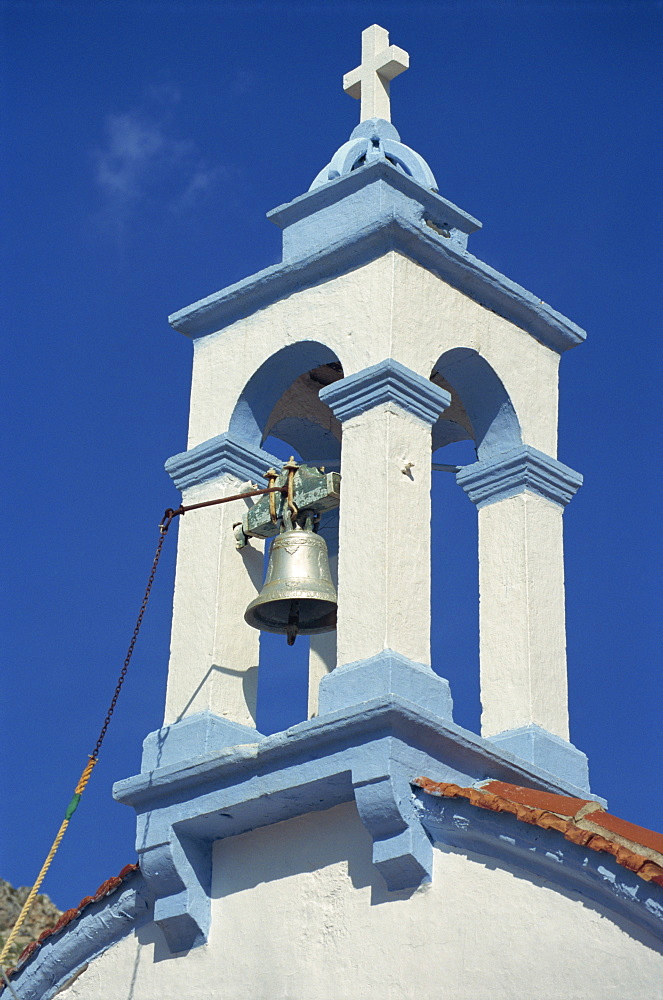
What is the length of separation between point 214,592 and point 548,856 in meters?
2.60

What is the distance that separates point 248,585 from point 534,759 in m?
1.78

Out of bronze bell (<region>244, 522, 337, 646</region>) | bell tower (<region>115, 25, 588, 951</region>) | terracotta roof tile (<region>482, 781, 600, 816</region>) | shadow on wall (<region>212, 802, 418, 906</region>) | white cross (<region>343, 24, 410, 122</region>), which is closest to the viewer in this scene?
terracotta roof tile (<region>482, 781, 600, 816</region>)

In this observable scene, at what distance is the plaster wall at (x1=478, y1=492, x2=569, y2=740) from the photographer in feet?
29.0

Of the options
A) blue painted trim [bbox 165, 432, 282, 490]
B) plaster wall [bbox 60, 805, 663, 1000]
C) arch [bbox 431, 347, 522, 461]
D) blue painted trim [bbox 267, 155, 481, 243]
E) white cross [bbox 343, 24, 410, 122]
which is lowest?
plaster wall [bbox 60, 805, 663, 1000]

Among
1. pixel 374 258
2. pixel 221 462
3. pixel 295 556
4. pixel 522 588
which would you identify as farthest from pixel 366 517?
pixel 374 258

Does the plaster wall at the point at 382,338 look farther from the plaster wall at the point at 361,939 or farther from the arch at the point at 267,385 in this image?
the plaster wall at the point at 361,939

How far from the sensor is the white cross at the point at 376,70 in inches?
407

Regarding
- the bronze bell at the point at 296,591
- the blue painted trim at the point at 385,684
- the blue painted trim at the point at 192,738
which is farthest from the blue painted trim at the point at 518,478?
the blue painted trim at the point at 192,738

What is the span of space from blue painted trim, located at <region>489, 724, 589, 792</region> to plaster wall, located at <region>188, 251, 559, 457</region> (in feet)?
5.43

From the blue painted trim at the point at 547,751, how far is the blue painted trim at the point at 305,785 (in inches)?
6.6

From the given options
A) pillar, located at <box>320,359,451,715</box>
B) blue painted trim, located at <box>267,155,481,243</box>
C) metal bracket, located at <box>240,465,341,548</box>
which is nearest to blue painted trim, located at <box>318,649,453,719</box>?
pillar, located at <box>320,359,451,715</box>

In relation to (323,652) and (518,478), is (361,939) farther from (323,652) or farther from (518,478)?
(518,478)

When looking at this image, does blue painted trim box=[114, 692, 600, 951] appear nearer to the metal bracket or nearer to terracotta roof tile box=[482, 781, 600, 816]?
terracotta roof tile box=[482, 781, 600, 816]

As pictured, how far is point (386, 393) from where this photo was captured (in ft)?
28.4
